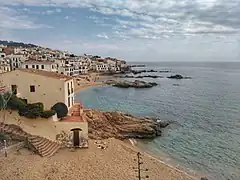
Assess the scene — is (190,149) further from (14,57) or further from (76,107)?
(14,57)

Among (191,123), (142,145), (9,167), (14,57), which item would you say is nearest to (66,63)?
(14,57)

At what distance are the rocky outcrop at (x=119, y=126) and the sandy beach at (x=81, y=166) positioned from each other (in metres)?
7.52

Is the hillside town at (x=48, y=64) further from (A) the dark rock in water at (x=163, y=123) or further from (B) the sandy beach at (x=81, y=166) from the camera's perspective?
(B) the sandy beach at (x=81, y=166)

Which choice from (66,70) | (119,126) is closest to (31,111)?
(119,126)

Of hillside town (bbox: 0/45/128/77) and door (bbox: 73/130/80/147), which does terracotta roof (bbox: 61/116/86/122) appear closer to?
door (bbox: 73/130/80/147)

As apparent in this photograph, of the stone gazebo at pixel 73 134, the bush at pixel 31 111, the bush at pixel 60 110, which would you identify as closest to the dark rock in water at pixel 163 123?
the bush at pixel 60 110

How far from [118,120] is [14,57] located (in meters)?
79.4

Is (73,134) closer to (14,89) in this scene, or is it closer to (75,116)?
(75,116)

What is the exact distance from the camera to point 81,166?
2384cm

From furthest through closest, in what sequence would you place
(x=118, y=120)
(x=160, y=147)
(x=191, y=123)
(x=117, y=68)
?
(x=117, y=68), (x=191, y=123), (x=118, y=120), (x=160, y=147)

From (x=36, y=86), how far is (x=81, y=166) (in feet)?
38.1

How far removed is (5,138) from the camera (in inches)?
1035

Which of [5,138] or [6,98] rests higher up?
[6,98]

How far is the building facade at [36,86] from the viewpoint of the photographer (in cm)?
3142
